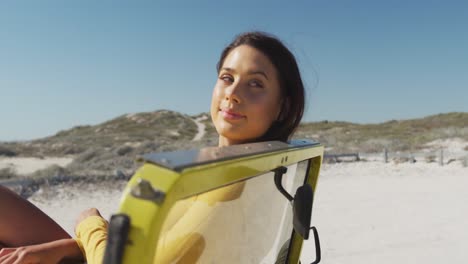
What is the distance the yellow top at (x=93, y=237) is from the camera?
120cm

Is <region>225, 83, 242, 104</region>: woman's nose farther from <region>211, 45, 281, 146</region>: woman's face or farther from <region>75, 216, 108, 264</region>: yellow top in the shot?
<region>75, 216, 108, 264</region>: yellow top

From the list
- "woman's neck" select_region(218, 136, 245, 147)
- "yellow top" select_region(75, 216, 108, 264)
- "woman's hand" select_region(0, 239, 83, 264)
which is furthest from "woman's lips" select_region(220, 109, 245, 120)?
"woman's hand" select_region(0, 239, 83, 264)

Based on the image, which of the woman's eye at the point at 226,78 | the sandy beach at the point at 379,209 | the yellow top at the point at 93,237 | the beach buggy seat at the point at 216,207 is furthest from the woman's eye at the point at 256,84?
the sandy beach at the point at 379,209

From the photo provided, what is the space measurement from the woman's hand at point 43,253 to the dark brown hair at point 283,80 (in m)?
0.91

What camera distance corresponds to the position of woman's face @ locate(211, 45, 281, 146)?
1.86 m

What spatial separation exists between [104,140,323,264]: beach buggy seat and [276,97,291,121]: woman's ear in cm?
27

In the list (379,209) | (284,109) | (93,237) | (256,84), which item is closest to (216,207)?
(93,237)

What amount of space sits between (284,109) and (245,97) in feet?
1.01

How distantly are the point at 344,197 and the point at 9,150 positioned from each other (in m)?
26.7

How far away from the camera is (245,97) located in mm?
1858

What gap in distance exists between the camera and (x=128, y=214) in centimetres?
61

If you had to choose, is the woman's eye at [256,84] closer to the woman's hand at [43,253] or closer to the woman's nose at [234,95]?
the woman's nose at [234,95]

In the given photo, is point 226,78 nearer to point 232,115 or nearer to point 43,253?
point 232,115

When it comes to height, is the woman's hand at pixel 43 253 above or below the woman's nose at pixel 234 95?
below
